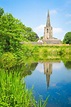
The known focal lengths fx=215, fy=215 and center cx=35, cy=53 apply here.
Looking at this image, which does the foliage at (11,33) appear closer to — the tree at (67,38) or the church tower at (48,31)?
the tree at (67,38)

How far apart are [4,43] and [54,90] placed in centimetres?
1180

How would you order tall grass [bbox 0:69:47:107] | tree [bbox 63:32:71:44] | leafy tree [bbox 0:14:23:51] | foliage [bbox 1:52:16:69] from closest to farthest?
tall grass [bbox 0:69:47:107] → foliage [bbox 1:52:16:69] → leafy tree [bbox 0:14:23:51] → tree [bbox 63:32:71:44]

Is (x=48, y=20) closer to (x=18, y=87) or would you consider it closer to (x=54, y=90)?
(x=54, y=90)

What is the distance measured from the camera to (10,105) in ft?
25.3

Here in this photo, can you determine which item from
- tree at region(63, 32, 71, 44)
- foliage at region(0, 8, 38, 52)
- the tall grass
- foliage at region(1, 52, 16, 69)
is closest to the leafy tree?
foliage at region(0, 8, 38, 52)

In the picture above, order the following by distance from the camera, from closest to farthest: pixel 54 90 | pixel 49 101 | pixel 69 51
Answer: pixel 49 101 < pixel 54 90 < pixel 69 51

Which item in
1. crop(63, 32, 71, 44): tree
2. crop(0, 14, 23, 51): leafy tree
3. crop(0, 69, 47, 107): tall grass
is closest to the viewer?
crop(0, 69, 47, 107): tall grass

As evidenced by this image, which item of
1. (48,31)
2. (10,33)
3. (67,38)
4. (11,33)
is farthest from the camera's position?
(48,31)

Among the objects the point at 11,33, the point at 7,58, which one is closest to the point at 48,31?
the point at 11,33

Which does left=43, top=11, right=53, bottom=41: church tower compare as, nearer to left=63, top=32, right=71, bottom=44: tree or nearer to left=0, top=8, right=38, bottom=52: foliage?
left=63, top=32, right=71, bottom=44: tree

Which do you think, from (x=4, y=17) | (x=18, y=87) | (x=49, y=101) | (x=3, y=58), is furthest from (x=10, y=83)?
(x=4, y=17)

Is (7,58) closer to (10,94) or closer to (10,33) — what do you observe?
(10,33)

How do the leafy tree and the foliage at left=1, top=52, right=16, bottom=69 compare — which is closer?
the foliage at left=1, top=52, right=16, bottom=69

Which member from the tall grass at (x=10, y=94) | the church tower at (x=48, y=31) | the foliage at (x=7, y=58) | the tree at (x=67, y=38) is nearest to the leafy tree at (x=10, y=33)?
the foliage at (x=7, y=58)
